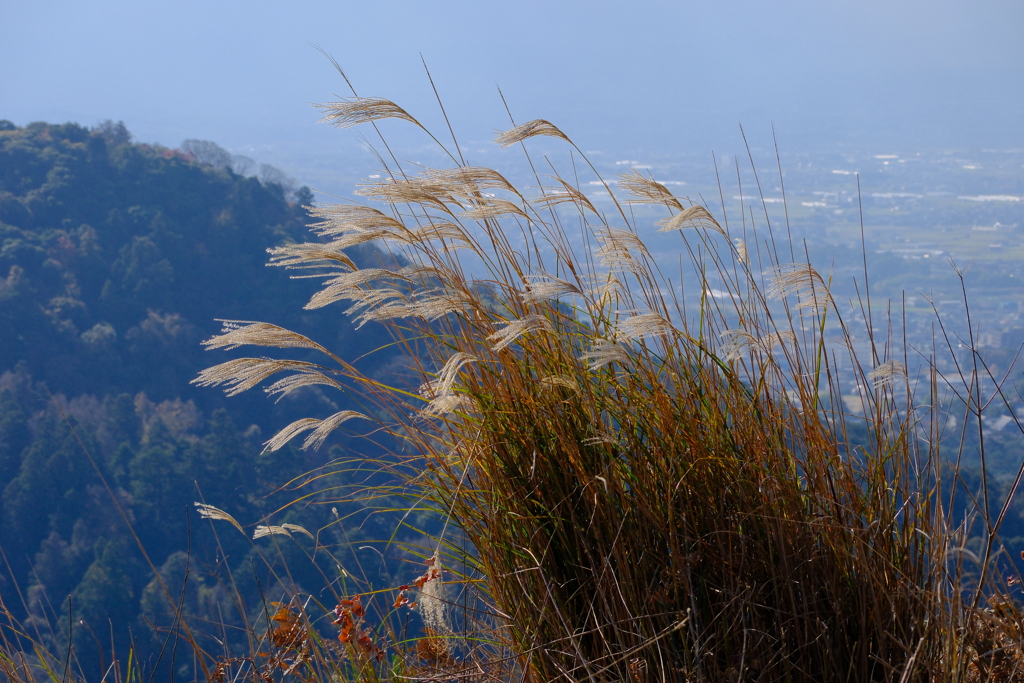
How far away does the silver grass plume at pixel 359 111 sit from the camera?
1.34 meters

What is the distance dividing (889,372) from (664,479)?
0.41m

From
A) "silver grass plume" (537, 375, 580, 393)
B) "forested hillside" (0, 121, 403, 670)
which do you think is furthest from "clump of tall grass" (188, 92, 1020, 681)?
"forested hillside" (0, 121, 403, 670)

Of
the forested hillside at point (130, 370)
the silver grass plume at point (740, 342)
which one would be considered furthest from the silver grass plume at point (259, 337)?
the forested hillside at point (130, 370)

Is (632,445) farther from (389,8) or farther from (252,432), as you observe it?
(389,8)

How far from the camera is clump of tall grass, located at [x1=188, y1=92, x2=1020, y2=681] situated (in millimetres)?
1063

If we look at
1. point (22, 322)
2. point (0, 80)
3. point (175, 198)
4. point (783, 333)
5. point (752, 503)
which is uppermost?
point (0, 80)

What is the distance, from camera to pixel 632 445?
113 cm

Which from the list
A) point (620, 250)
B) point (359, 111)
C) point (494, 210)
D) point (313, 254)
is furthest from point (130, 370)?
point (620, 250)

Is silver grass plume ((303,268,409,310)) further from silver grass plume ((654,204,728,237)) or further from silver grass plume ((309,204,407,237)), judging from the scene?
silver grass plume ((654,204,728,237))

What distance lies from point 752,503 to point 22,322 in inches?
1327

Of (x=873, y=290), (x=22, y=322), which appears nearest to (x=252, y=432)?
(x=22, y=322)

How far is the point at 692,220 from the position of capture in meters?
1.24

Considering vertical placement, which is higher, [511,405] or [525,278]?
[525,278]

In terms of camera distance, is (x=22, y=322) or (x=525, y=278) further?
(x=22, y=322)
